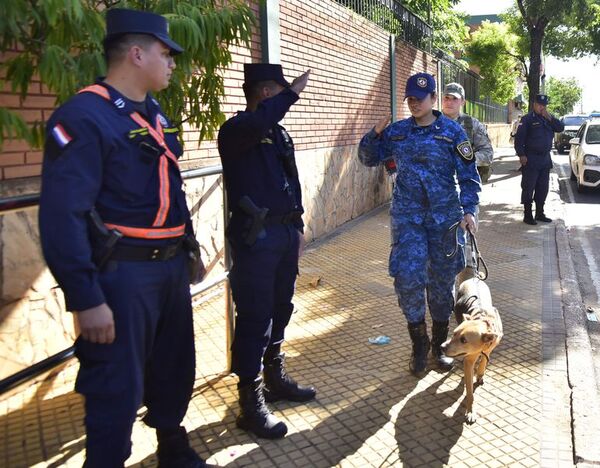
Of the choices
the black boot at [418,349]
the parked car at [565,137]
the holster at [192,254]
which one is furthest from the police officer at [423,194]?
the parked car at [565,137]

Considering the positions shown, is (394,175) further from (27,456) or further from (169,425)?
(27,456)

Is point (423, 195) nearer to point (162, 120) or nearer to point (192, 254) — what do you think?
point (192, 254)

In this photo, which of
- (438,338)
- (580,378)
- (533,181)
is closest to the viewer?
(580,378)

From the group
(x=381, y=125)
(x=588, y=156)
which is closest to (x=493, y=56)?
(x=588, y=156)

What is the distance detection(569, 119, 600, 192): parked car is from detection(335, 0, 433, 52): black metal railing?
→ 4463 mm

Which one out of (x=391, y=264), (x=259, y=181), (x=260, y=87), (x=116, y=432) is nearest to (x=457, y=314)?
(x=391, y=264)

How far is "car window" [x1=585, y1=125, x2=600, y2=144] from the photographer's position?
45.8 feet

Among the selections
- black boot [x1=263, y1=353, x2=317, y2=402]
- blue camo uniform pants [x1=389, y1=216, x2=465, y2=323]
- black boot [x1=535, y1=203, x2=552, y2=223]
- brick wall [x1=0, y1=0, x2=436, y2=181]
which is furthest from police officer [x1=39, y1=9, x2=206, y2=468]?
black boot [x1=535, y1=203, x2=552, y2=223]

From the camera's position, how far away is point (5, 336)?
340 cm

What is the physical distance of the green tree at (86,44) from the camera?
2.05 metres

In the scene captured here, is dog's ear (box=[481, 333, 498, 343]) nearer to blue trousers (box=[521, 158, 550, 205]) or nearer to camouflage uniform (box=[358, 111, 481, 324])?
camouflage uniform (box=[358, 111, 481, 324])

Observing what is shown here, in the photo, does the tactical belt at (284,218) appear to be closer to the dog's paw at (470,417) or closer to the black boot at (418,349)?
the black boot at (418,349)

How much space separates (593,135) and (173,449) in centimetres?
1427

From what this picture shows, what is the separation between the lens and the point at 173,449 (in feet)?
8.70
